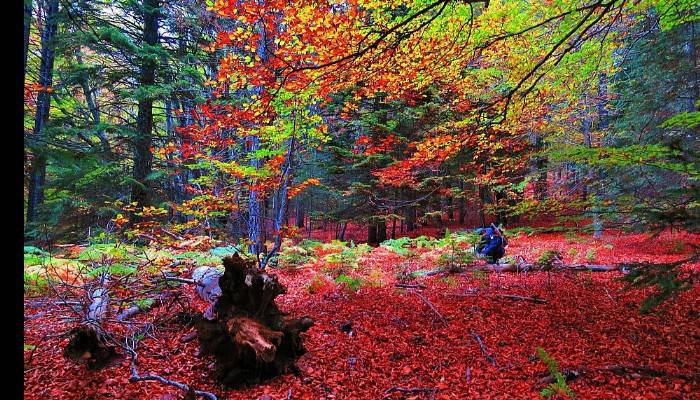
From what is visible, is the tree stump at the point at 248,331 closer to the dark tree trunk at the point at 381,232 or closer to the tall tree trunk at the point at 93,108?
the tall tree trunk at the point at 93,108

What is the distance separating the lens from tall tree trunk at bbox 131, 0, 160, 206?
1262cm

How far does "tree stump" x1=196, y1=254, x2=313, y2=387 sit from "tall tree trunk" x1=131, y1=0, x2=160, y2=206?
33.3 feet

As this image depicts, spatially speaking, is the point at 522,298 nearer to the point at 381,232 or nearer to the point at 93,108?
the point at 381,232

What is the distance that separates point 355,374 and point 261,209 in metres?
6.66

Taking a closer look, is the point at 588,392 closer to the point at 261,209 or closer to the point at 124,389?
the point at 124,389

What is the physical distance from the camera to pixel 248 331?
3.92 meters

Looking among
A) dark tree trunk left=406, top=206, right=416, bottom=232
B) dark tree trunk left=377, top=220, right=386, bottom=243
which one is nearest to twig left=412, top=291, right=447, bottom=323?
dark tree trunk left=377, top=220, right=386, bottom=243

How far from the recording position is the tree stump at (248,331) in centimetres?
386

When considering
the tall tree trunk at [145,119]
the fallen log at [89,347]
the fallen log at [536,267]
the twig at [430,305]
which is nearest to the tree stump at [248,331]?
the fallen log at [89,347]

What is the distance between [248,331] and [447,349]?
2598 millimetres

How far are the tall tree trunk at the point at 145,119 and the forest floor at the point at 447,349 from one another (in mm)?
6942

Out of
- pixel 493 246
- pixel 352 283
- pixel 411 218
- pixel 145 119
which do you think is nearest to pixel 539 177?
pixel 493 246

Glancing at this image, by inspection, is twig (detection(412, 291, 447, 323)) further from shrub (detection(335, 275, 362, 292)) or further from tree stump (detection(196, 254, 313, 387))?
tree stump (detection(196, 254, 313, 387))

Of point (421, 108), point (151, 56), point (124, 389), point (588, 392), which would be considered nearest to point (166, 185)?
point (151, 56)
